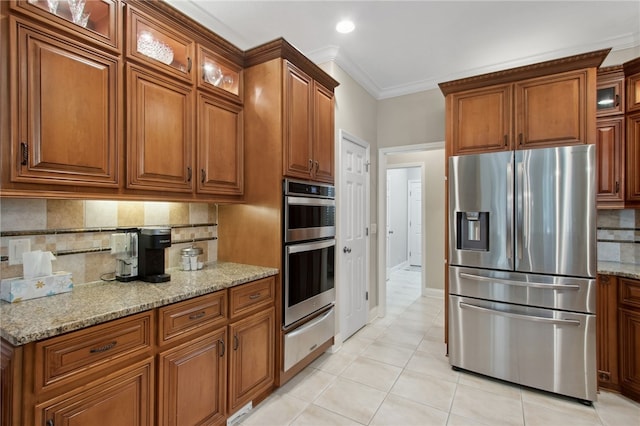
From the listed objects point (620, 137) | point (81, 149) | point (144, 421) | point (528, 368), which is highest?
point (620, 137)

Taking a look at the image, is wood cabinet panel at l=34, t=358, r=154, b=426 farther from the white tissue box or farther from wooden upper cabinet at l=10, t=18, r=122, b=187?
wooden upper cabinet at l=10, t=18, r=122, b=187

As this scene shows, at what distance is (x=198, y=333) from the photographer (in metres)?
1.74

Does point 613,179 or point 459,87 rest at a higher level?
point 459,87

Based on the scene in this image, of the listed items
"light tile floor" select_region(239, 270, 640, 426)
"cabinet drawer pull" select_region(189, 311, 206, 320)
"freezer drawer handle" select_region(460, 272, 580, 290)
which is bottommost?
"light tile floor" select_region(239, 270, 640, 426)

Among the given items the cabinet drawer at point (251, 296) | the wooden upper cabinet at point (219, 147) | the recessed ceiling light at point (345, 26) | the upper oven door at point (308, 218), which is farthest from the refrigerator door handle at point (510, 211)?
the wooden upper cabinet at point (219, 147)

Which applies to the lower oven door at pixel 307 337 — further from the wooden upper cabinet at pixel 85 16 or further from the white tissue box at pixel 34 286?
the wooden upper cabinet at pixel 85 16

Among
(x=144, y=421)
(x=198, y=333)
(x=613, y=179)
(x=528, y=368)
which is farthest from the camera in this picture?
(x=613, y=179)

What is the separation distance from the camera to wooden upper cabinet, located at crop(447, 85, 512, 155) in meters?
2.58

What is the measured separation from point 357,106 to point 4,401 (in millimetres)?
3466

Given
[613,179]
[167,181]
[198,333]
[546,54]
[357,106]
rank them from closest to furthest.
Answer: [198,333] < [167,181] < [613,179] < [546,54] < [357,106]

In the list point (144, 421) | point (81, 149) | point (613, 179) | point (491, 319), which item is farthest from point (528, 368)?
point (81, 149)

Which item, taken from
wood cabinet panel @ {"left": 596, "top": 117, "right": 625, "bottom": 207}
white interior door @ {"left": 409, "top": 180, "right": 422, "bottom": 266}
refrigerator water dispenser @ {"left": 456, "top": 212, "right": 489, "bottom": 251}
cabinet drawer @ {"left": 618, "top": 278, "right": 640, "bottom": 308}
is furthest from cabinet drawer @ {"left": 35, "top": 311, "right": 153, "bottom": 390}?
white interior door @ {"left": 409, "top": 180, "right": 422, "bottom": 266}

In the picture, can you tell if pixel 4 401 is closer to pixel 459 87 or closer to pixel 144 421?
pixel 144 421

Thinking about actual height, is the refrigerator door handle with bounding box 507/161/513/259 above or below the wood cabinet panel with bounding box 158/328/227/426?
above
